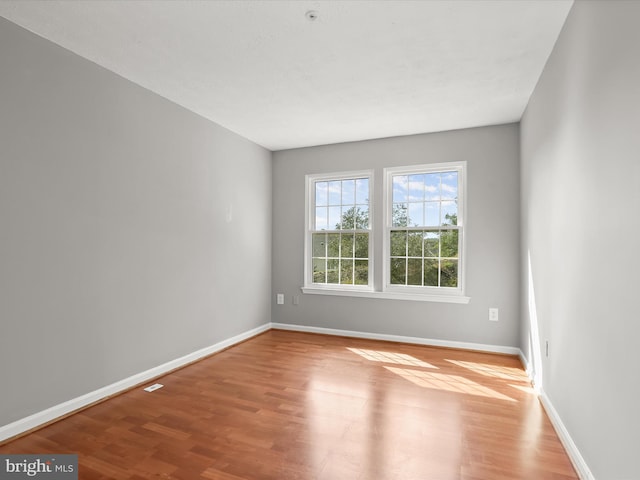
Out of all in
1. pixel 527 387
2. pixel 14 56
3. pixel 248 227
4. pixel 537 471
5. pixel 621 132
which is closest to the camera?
pixel 621 132

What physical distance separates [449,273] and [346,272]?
4.41ft

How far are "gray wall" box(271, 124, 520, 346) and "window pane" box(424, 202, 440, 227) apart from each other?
363 millimetres

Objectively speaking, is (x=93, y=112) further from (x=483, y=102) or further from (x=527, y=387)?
(x=527, y=387)

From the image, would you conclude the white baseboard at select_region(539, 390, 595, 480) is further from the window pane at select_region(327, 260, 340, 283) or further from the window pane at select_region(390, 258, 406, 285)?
the window pane at select_region(327, 260, 340, 283)

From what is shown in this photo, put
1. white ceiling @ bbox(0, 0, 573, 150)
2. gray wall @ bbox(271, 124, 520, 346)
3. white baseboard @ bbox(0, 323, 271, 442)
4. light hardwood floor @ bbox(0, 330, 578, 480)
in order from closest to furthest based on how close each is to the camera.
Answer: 1. light hardwood floor @ bbox(0, 330, 578, 480)
2. white ceiling @ bbox(0, 0, 573, 150)
3. white baseboard @ bbox(0, 323, 271, 442)
4. gray wall @ bbox(271, 124, 520, 346)

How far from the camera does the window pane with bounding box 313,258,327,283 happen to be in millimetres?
5016

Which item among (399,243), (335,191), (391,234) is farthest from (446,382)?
(335,191)

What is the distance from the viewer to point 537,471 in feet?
6.24

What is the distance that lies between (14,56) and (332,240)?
3.66 m

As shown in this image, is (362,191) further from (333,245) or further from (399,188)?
(333,245)

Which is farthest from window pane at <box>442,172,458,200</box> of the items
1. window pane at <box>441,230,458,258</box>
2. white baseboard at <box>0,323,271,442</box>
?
white baseboard at <box>0,323,271,442</box>

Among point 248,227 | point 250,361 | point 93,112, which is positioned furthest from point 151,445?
point 248,227

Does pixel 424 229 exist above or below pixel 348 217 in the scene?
below

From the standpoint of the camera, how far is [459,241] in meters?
4.27
